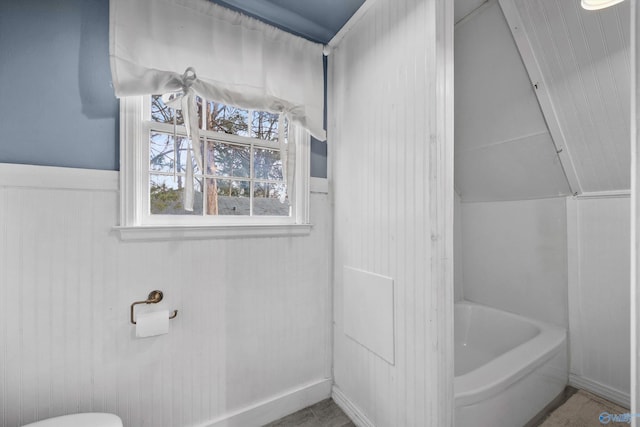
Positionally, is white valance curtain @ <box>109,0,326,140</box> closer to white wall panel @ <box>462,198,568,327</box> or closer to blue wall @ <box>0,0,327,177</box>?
blue wall @ <box>0,0,327,177</box>

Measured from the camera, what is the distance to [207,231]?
4.90 ft

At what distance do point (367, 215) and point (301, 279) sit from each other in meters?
0.63

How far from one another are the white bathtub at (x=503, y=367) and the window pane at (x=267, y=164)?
1550 millimetres

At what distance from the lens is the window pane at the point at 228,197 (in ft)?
5.29

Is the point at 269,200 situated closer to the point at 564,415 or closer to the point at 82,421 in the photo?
the point at 82,421

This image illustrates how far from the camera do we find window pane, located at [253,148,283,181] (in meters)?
1.75

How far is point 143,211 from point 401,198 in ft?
4.35

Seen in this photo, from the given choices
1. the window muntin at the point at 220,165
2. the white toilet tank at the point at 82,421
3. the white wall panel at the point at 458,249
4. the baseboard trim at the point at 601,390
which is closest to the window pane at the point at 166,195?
the window muntin at the point at 220,165

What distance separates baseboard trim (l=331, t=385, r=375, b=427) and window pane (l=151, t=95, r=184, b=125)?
1.98 m

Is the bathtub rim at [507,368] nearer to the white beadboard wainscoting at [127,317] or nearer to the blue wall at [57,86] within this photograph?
the white beadboard wainscoting at [127,317]

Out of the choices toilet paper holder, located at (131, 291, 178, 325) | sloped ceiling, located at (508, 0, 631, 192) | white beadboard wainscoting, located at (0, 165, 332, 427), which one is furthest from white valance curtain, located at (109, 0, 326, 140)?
sloped ceiling, located at (508, 0, 631, 192)

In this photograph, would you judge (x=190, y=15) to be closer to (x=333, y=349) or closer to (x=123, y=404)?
(x=123, y=404)

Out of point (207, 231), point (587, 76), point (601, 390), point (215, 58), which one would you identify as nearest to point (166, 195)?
point (207, 231)

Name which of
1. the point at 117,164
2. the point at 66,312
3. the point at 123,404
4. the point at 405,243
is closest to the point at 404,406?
the point at 405,243
